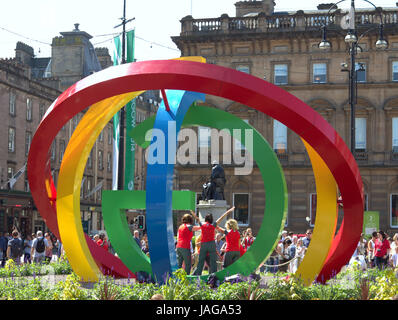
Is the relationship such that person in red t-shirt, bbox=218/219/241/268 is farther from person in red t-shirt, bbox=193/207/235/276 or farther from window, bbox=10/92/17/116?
window, bbox=10/92/17/116

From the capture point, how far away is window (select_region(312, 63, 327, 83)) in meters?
48.6

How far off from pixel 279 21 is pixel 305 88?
540 cm

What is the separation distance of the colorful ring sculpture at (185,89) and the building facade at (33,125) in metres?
19.7

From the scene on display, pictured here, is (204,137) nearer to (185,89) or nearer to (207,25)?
(207,25)

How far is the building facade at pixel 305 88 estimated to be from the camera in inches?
1869

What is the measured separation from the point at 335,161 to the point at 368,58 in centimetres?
3564

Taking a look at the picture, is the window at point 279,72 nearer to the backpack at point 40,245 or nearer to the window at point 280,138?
the window at point 280,138

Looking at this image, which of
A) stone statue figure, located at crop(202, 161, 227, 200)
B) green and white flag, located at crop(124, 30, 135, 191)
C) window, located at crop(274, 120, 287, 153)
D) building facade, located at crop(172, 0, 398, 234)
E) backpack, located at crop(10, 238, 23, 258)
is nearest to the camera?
backpack, located at crop(10, 238, 23, 258)

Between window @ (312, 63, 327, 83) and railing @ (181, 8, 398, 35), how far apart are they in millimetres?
2753

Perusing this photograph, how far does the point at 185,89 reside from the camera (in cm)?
1338

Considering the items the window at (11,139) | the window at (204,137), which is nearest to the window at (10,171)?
the window at (11,139)

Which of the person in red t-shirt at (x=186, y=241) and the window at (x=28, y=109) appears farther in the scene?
the window at (x=28, y=109)

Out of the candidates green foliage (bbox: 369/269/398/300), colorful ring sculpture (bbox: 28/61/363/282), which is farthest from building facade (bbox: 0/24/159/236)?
green foliage (bbox: 369/269/398/300)
